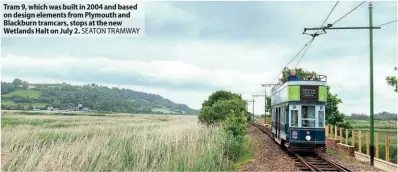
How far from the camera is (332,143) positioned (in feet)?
68.2

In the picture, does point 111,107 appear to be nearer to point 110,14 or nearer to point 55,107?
point 55,107

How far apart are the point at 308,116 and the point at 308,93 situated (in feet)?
3.39

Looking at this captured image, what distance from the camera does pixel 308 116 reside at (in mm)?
16281

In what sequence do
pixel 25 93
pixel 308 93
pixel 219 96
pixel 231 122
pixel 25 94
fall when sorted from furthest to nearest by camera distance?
pixel 25 93 < pixel 25 94 < pixel 219 96 < pixel 231 122 < pixel 308 93

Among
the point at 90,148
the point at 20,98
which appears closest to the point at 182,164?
the point at 90,148

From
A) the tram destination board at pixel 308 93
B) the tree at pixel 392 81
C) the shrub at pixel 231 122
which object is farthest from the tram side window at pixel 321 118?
the tree at pixel 392 81

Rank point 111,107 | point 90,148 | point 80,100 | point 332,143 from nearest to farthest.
→ point 90,148
point 332,143
point 80,100
point 111,107

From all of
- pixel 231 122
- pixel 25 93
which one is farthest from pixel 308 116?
pixel 25 93

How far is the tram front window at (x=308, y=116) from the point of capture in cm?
1616

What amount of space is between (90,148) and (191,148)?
3.24 meters

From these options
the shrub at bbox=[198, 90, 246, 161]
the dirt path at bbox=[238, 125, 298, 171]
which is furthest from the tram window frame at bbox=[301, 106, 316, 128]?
the shrub at bbox=[198, 90, 246, 161]

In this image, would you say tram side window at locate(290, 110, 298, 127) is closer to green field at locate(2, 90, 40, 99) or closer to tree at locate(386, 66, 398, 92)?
tree at locate(386, 66, 398, 92)

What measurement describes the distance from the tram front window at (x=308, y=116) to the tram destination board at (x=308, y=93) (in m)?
0.45

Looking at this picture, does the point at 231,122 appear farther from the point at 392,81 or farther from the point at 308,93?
the point at 392,81
